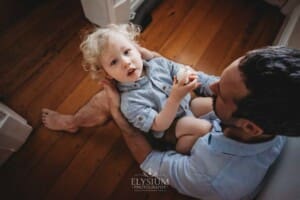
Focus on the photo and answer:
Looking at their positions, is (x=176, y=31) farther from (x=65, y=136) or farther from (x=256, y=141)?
(x=256, y=141)

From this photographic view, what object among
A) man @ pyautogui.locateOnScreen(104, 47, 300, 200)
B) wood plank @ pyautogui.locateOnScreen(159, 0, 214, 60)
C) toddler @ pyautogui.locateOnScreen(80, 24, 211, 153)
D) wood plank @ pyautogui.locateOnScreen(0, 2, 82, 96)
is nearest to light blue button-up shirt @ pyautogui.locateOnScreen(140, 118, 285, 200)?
man @ pyautogui.locateOnScreen(104, 47, 300, 200)

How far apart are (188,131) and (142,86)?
216 mm

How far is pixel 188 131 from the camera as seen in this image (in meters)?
0.93

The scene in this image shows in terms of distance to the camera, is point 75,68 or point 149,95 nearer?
point 149,95

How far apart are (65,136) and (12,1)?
0.76m

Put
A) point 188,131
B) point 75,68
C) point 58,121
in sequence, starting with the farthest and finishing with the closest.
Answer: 1. point 75,68
2. point 58,121
3. point 188,131

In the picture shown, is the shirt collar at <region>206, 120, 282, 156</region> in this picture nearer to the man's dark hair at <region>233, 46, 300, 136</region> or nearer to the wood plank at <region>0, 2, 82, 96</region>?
the man's dark hair at <region>233, 46, 300, 136</region>

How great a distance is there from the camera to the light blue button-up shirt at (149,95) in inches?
36.1

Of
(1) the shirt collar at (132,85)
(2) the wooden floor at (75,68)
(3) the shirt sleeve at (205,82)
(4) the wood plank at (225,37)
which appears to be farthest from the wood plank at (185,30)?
(1) the shirt collar at (132,85)

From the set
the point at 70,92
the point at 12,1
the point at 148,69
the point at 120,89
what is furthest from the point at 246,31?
the point at 12,1

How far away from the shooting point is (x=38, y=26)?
144 cm

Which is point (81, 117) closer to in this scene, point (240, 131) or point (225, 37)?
point (240, 131)

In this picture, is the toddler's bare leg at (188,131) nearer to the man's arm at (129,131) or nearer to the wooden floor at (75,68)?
the man's arm at (129,131)

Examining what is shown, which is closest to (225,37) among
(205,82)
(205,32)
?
(205,32)
